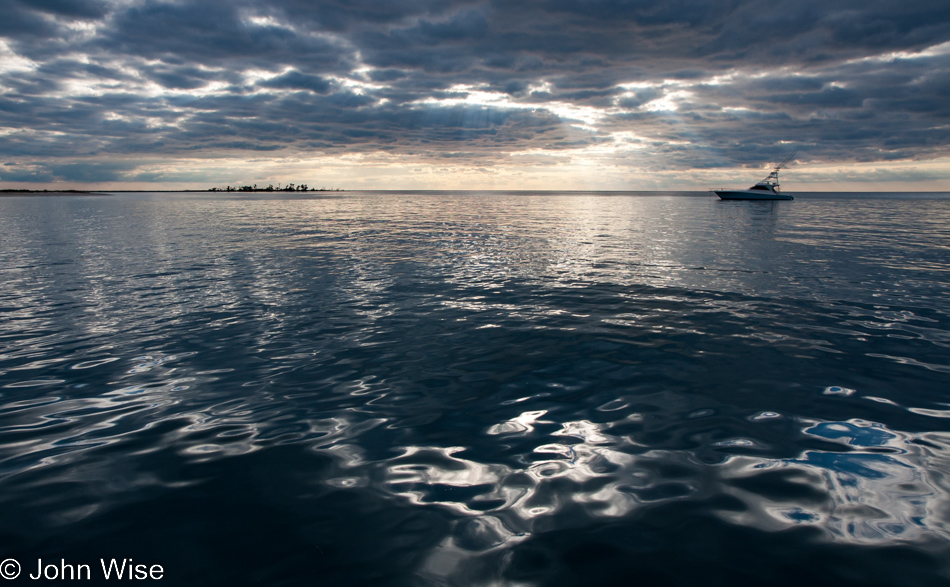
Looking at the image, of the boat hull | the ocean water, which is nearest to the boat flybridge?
the boat hull

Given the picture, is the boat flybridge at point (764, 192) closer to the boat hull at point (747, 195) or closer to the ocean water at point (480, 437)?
the boat hull at point (747, 195)

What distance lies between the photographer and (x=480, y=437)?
5539 mm

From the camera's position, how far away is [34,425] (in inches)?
233

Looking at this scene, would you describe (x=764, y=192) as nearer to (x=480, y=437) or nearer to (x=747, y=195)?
(x=747, y=195)

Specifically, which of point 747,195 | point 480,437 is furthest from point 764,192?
point 480,437

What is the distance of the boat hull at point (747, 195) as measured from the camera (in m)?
96.4

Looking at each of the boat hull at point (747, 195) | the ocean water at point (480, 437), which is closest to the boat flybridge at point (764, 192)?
the boat hull at point (747, 195)

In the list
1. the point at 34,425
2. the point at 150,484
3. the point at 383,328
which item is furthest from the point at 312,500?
the point at 383,328

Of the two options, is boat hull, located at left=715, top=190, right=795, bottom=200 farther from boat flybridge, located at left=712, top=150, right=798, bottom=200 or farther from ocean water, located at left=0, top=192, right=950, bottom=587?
ocean water, located at left=0, top=192, right=950, bottom=587

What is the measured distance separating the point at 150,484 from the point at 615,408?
5.57 meters

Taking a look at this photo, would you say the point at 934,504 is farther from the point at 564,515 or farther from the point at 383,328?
the point at 383,328

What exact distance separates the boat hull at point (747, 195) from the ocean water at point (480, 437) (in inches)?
3888

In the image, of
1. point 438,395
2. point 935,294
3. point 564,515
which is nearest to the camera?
point 564,515

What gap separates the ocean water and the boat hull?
3888 inches
